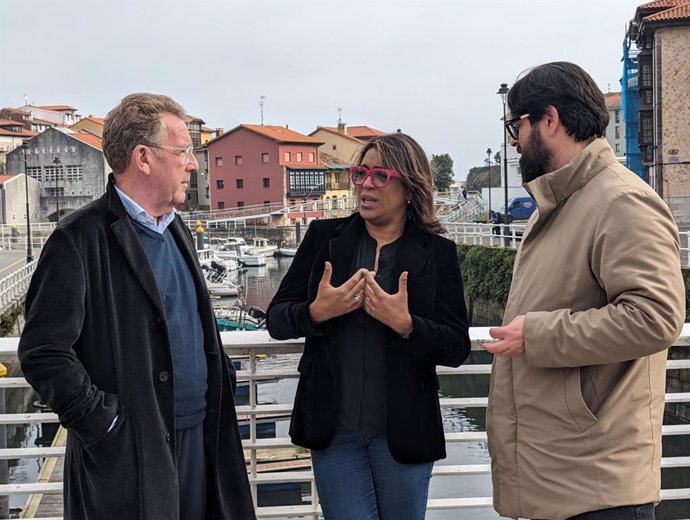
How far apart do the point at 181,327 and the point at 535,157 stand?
114cm

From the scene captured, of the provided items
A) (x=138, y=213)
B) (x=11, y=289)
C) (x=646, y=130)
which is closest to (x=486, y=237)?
(x=646, y=130)

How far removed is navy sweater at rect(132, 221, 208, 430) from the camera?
2439 millimetres

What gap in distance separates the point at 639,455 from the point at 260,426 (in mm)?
10009

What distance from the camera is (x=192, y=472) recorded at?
253cm

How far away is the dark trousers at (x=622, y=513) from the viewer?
217 cm

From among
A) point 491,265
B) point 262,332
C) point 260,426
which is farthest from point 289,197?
point 262,332

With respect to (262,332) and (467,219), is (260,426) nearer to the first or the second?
(262,332)

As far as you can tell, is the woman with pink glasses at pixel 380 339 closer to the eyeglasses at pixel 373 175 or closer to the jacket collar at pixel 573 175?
the eyeglasses at pixel 373 175

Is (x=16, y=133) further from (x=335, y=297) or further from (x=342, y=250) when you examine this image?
(x=335, y=297)

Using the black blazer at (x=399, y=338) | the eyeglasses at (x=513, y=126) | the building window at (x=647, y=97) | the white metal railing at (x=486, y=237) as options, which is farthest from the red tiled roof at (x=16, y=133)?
the eyeglasses at (x=513, y=126)

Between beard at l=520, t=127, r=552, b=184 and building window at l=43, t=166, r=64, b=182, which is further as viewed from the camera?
building window at l=43, t=166, r=64, b=182

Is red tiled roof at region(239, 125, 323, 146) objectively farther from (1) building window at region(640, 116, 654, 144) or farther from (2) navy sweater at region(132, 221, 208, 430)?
(2) navy sweater at region(132, 221, 208, 430)

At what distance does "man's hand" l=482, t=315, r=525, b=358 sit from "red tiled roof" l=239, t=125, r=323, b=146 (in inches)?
2703

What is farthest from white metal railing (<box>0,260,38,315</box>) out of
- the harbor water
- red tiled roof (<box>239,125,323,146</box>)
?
red tiled roof (<box>239,125,323,146</box>)
